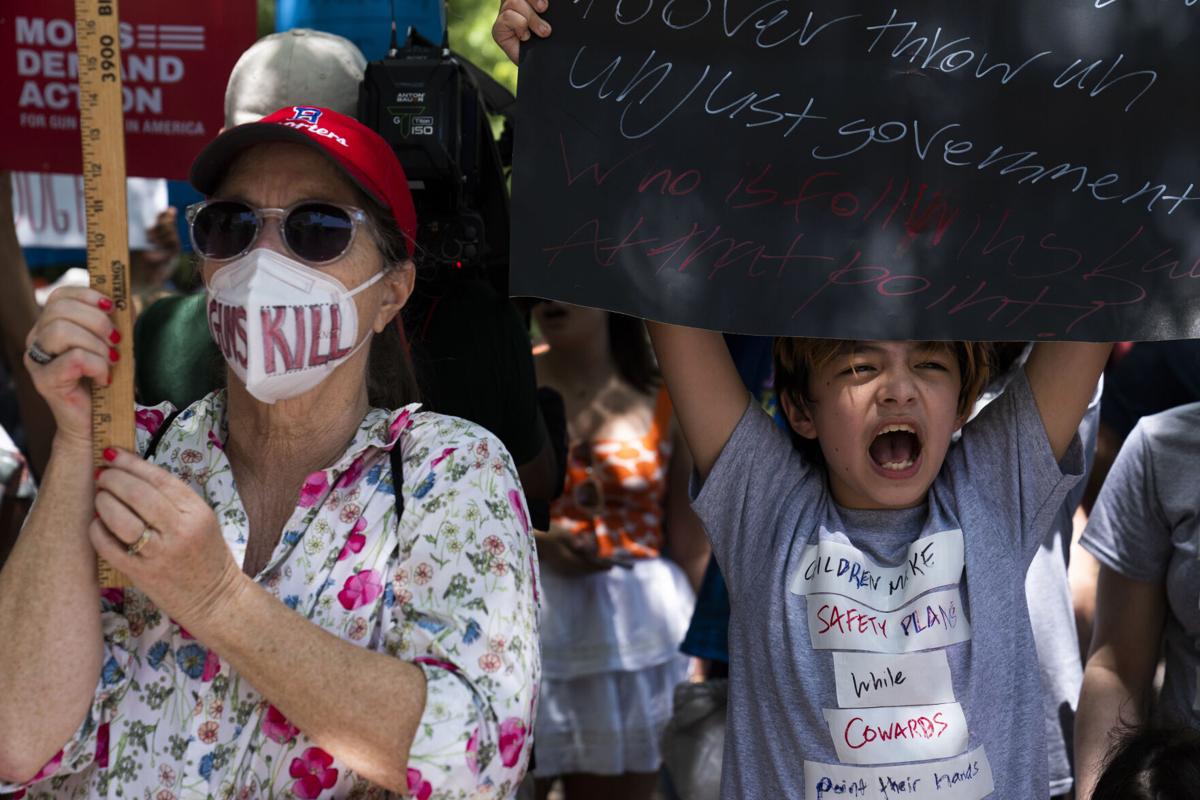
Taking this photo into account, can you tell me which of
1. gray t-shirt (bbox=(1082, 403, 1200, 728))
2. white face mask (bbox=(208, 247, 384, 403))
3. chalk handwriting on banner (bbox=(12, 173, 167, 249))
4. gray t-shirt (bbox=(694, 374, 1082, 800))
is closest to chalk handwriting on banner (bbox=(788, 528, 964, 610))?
gray t-shirt (bbox=(694, 374, 1082, 800))

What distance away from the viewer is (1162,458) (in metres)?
2.98

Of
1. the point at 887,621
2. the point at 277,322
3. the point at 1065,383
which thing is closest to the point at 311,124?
the point at 277,322

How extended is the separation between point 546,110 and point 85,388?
3.14ft

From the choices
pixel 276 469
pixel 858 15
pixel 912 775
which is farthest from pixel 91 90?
pixel 912 775

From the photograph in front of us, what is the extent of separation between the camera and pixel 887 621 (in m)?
2.58

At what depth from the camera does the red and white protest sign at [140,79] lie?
4273 mm

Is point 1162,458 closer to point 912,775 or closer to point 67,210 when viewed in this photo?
point 912,775

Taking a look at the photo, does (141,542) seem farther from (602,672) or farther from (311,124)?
(602,672)

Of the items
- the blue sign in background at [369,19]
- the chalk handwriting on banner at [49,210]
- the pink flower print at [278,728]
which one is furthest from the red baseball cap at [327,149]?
the chalk handwriting on banner at [49,210]

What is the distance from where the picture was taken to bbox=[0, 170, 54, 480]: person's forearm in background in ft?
13.3

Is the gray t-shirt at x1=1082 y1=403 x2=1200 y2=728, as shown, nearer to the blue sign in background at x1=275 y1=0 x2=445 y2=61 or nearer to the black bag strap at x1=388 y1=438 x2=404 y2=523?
the black bag strap at x1=388 y1=438 x2=404 y2=523

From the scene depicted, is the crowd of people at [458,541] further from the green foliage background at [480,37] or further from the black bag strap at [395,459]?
the green foliage background at [480,37]

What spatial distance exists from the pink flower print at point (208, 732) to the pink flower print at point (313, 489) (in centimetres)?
36

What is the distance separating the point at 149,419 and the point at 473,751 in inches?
35.3
